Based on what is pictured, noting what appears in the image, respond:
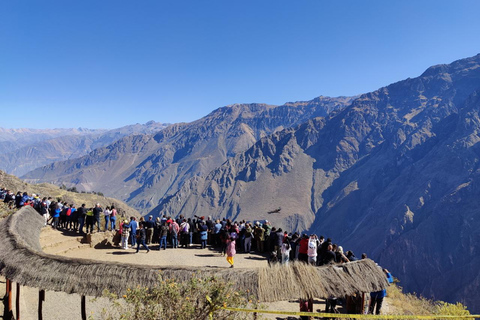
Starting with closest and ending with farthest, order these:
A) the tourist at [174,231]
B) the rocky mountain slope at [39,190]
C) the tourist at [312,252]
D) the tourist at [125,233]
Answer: the tourist at [312,252] < the tourist at [125,233] < the tourist at [174,231] < the rocky mountain slope at [39,190]

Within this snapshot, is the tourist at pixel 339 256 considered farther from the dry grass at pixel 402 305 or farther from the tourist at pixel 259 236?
the tourist at pixel 259 236

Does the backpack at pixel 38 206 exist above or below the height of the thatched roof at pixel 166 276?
above

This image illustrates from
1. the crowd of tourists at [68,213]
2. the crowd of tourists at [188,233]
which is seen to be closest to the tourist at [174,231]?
the crowd of tourists at [188,233]

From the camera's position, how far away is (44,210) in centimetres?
2002

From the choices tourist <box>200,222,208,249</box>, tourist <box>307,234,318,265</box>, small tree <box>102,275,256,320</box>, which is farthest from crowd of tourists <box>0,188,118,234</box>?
small tree <box>102,275,256,320</box>

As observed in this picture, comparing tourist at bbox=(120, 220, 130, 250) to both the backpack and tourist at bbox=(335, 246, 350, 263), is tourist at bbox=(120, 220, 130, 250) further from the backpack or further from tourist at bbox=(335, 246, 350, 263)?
tourist at bbox=(335, 246, 350, 263)

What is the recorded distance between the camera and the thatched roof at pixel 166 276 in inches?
312

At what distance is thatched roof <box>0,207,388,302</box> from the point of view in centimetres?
793

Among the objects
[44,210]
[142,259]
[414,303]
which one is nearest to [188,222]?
[142,259]

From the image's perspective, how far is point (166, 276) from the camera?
8.12m

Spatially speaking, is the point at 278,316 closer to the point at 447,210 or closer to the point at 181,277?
the point at 181,277

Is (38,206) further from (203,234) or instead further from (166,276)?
(166,276)

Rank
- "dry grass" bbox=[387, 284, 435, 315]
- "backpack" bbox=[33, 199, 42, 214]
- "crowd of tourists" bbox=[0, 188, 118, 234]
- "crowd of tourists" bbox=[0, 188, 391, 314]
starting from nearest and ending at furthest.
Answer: "dry grass" bbox=[387, 284, 435, 315]
"crowd of tourists" bbox=[0, 188, 391, 314]
"crowd of tourists" bbox=[0, 188, 118, 234]
"backpack" bbox=[33, 199, 42, 214]

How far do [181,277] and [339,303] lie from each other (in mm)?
7597
